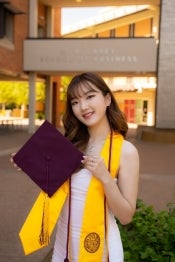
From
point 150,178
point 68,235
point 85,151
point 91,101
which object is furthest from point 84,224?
point 150,178

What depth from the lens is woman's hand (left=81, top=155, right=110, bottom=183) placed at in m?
1.61

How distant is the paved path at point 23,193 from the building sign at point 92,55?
7.35m

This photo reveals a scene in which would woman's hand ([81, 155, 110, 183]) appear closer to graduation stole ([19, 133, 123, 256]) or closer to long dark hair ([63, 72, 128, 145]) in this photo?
graduation stole ([19, 133, 123, 256])

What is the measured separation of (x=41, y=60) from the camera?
1973cm

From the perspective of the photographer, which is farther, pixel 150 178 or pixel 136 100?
pixel 136 100

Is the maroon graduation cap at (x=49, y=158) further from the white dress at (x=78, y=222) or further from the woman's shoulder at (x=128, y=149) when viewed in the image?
the woman's shoulder at (x=128, y=149)

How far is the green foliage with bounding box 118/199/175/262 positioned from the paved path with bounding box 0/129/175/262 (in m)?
1.04

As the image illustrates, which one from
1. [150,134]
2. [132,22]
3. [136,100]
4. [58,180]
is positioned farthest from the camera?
[136,100]

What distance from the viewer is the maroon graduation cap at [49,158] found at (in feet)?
5.53

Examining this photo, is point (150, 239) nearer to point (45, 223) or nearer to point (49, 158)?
point (45, 223)

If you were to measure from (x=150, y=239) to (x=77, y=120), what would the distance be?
1.93 m

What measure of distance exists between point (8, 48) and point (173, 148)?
28.8 feet

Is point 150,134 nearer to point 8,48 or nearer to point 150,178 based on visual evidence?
point 8,48

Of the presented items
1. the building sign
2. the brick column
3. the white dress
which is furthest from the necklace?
the building sign
